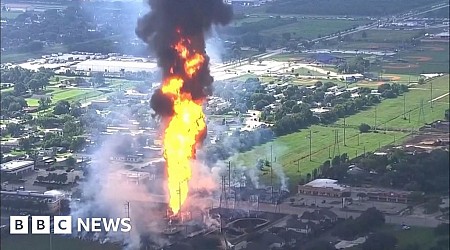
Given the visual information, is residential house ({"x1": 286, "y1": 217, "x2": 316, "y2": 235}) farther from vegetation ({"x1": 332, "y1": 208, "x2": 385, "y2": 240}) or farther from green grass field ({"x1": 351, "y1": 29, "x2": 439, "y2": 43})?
green grass field ({"x1": 351, "y1": 29, "x2": 439, "y2": 43})

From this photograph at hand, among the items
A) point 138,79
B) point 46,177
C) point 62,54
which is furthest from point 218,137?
point 62,54

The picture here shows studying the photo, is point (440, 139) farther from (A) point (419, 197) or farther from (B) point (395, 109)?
(B) point (395, 109)

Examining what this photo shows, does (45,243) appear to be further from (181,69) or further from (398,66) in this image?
(398,66)

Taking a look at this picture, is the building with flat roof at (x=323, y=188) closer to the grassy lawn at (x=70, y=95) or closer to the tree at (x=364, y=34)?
the grassy lawn at (x=70, y=95)

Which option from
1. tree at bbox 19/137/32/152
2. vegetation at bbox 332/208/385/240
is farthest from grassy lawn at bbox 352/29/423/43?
vegetation at bbox 332/208/385/240

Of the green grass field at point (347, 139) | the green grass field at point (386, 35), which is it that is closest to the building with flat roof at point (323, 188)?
the green grass field at point (347, 139)

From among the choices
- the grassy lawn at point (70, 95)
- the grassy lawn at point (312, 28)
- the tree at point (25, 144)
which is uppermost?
the grassy lawn at point (312, 28)
